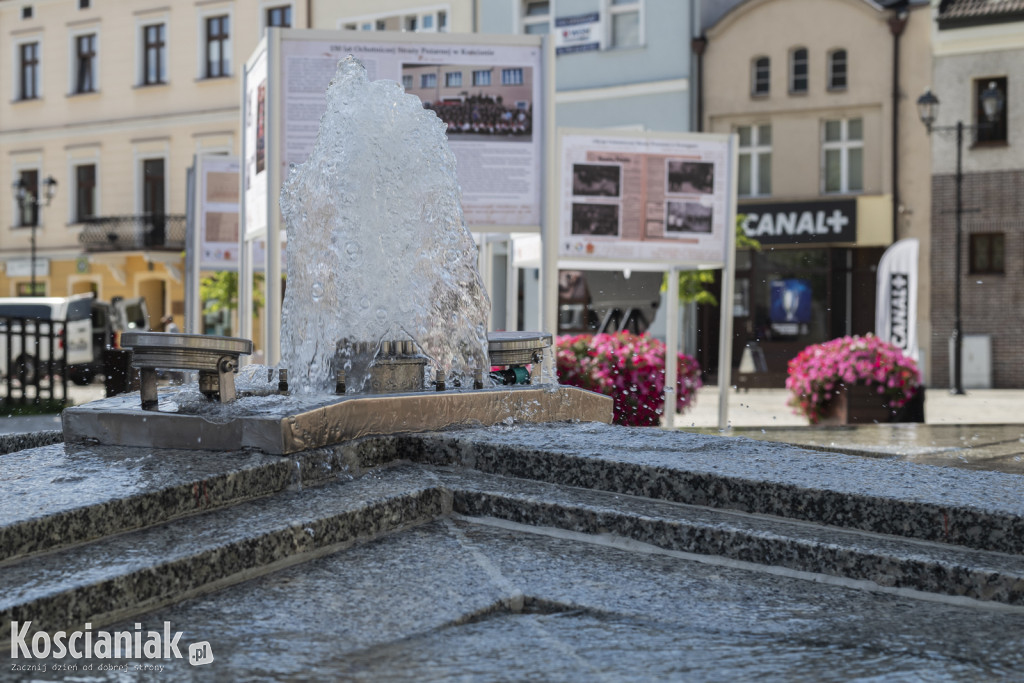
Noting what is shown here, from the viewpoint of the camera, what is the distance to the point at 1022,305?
84.4 feet

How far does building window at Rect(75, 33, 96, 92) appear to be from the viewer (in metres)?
35.5

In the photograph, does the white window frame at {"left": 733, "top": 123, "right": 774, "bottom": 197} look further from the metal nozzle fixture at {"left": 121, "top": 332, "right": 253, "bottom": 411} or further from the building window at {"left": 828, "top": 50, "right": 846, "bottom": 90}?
the metal nozzle fixture at {"left": 121, "top": 332, "right": 253, "bottom": 411}

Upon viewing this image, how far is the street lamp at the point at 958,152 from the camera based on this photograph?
78.1ft

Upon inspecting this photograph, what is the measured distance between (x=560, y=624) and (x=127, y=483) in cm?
121

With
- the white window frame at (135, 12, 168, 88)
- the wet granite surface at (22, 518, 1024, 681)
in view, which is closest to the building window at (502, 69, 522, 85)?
the wet granite surface at (22, 518, 1024, 681)

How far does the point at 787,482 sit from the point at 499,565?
31.9 inches

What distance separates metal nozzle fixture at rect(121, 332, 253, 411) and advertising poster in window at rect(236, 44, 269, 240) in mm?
3752

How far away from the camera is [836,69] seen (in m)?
27.5

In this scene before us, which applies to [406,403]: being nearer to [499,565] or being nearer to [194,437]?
[194,437]

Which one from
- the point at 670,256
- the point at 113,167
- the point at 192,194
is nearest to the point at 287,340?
the point at 670,256

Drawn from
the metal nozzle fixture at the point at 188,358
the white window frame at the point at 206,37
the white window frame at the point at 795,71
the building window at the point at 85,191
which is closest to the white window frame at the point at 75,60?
the building window at the point at 85,191

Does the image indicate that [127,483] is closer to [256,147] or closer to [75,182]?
[256,147]

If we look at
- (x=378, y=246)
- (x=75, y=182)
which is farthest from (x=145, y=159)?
(x=378, y=246)

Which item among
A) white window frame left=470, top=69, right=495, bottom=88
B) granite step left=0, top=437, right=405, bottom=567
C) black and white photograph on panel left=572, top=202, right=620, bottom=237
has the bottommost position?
granite step left=0, top=437, right=405, bottom=567
